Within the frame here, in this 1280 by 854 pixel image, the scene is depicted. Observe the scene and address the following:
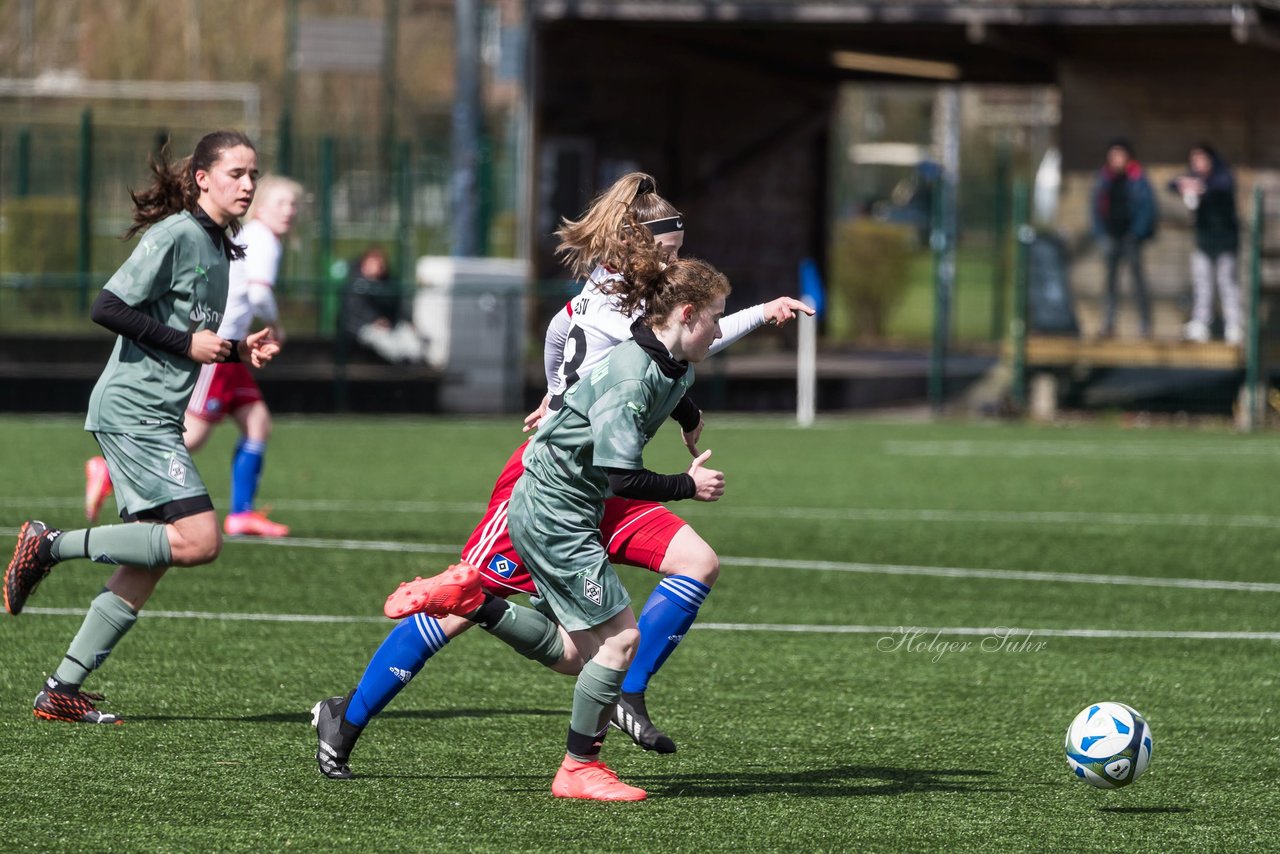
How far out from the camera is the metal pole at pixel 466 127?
71.4 ft

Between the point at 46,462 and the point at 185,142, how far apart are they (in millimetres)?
10953

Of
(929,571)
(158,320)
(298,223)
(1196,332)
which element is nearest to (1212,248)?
(1196,332)

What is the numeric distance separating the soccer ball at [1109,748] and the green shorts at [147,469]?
9.09ft

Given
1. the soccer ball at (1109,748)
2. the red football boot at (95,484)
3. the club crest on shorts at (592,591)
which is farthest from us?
the red football boot at (95,484)

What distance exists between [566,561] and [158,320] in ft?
5.71

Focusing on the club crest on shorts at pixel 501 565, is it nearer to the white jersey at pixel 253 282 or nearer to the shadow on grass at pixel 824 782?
the shadow on grass at pixel 824 782

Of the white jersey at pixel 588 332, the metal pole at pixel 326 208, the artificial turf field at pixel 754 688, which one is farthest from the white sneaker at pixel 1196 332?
the white jersey at pixel 588 332

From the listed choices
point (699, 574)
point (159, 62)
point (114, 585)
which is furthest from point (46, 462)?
point (159, 62)

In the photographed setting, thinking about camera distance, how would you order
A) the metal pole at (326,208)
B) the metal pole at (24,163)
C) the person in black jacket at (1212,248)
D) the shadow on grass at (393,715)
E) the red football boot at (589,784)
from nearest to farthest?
the red football boot at (589,784)
the shadow on grass at (393,715)
the person in black jacket at (1212,248)
the metal pole at (24,163)
the metal pole at (326,208)

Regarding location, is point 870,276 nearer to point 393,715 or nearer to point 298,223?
point 298,223

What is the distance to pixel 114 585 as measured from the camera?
639cm

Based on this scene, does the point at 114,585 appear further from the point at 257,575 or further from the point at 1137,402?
the point at 1137,402

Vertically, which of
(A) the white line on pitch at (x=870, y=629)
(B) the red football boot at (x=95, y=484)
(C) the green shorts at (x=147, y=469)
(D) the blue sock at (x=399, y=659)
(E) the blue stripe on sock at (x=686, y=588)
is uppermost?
(C) the green shorts at (x=147, y=469)

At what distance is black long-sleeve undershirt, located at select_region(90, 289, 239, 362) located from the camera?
6.12 metres
